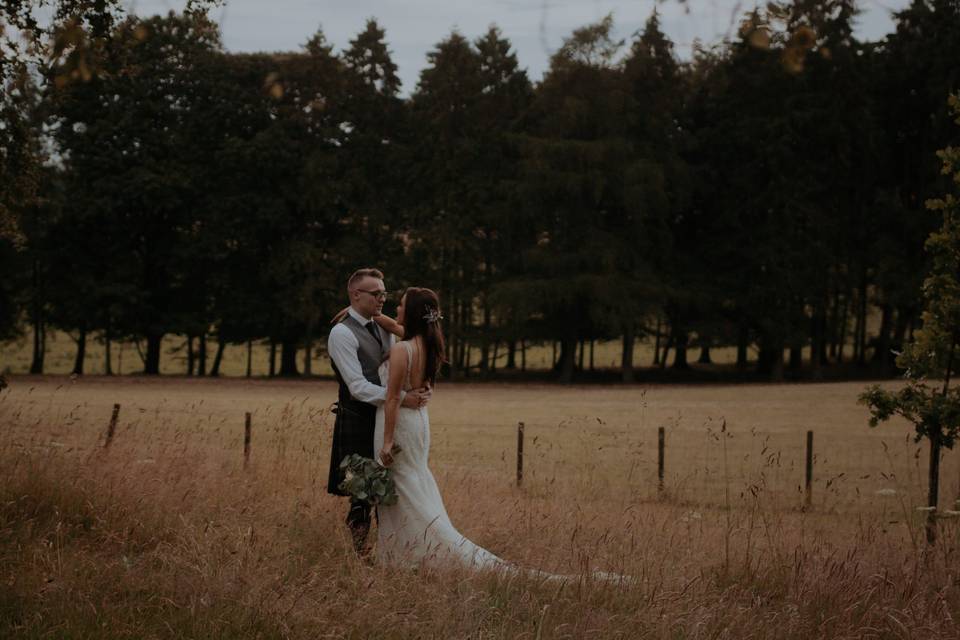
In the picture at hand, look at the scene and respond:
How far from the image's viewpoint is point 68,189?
43.2 meters

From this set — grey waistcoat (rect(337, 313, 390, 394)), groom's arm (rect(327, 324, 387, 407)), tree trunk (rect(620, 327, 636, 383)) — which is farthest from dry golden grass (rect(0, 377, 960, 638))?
tree trunk (rect(620, 327, 636, 383))

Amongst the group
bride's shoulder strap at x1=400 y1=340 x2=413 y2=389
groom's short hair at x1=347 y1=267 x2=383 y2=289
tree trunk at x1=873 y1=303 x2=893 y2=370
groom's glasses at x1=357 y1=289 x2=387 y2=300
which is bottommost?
bride's shoulder strap at x1=400 y1=340 x2=413 y2=389

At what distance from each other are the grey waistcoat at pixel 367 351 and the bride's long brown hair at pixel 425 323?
516mm

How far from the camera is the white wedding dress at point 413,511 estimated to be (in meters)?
6.90

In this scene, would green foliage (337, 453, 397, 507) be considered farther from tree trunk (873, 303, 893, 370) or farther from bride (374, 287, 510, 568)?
tree trunk (873, 303, 893, 370)

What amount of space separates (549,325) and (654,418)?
59.6 feet

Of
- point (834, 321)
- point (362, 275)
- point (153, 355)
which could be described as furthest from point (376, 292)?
point (834, 321)

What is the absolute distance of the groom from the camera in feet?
23.9

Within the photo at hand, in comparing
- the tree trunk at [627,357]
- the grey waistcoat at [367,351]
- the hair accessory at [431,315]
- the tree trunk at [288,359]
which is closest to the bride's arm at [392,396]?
the hair accessory at [431,315]

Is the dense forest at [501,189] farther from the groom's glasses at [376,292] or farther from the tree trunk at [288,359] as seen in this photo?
the groom's glasses at [376,292]

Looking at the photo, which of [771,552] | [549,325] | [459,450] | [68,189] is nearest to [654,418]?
[459,450]

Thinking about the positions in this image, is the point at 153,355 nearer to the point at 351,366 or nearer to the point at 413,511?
the point at 351,366

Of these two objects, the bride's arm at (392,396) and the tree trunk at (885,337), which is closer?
the bride's arm at (392,396)

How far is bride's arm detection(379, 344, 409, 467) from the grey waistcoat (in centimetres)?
52
